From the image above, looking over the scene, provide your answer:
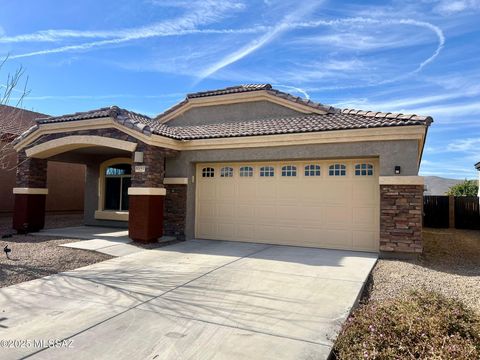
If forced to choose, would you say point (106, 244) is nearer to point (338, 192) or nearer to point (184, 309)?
point (184, 309)

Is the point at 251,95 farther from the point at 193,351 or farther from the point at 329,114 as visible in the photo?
the point at 193,351

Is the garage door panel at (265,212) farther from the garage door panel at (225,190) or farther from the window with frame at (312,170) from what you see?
the window with frame at (312,170)

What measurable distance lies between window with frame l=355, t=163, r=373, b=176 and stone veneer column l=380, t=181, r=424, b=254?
790 millimetres

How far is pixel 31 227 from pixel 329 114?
11.8 metres

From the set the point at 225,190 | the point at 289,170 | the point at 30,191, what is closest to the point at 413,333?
the point at 289,170

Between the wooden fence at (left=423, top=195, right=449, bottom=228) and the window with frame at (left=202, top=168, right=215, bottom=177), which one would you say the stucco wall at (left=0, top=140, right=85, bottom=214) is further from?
the wooden fence at (left=423, top=195, right=449, bottom=228)

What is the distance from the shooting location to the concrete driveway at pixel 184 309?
4.34m

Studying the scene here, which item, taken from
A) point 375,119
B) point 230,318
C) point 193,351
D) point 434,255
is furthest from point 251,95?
point 193,351

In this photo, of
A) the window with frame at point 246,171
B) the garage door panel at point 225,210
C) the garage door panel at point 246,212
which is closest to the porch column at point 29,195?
the garage door panel at point 225,210

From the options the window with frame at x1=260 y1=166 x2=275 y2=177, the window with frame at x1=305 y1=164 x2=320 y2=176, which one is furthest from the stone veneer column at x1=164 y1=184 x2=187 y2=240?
the window with frame at x1=305 y1=164 x2=320 y2=176

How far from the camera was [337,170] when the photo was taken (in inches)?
432

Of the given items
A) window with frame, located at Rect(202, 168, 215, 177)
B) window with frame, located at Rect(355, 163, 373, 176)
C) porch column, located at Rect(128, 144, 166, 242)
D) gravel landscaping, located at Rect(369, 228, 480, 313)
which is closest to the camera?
gravel landscaping, located at Rect(369, 228, 480, 313)

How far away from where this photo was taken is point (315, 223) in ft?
36.5

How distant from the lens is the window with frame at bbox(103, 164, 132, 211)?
1593 cm
